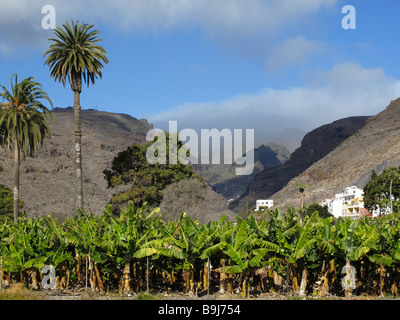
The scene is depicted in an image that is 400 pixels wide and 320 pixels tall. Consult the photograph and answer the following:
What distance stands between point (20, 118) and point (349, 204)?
261 ft

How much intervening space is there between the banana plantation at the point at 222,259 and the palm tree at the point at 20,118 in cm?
1578

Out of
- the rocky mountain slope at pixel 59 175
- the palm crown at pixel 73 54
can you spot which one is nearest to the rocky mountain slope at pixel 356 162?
the rocky mountain slope at pixel 59 175

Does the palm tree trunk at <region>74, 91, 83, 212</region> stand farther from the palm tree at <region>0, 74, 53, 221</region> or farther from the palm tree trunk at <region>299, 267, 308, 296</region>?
the palm tree trunk at <region>299, 267, 308, 296</region>

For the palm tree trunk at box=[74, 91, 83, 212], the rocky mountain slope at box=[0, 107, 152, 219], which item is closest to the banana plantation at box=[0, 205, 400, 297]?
the palm tree trunk at box=[74, 91, 83, 212]

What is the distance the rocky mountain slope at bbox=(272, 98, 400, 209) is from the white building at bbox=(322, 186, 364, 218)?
881cm

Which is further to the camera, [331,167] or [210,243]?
[331,167]

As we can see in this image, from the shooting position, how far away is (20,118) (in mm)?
33781

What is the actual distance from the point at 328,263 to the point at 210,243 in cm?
435

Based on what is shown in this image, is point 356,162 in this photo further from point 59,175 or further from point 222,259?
point 222,259

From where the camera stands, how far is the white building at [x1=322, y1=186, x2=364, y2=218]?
96.4 m

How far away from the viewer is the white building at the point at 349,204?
96.4 m
